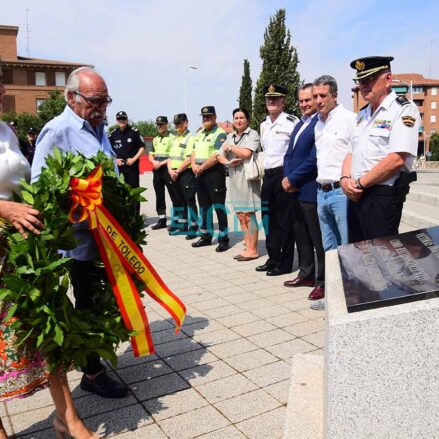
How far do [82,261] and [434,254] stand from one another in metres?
2.04

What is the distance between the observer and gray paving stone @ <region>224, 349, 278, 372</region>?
3477mm

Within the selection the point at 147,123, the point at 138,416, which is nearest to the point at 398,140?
the point at 138,416

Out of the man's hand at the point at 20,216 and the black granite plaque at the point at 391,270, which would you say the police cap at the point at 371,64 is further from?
the man's hand at the point at 20,216

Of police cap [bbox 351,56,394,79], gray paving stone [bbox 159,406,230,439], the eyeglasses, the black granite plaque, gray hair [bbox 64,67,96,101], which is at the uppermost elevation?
police cap [bbox 351,56,394,79]

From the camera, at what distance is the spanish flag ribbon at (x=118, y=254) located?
259 centimetres

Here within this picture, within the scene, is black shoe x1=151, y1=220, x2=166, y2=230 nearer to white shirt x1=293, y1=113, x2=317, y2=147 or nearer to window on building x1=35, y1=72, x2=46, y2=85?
white shirt x1=293, y1=113, x2=317, y2=147

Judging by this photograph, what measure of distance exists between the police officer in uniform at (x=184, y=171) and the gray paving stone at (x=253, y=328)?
15.1 feet

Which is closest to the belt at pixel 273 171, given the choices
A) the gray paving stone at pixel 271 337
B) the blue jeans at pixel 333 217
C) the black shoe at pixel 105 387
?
the blue jeans at pixel 333 217

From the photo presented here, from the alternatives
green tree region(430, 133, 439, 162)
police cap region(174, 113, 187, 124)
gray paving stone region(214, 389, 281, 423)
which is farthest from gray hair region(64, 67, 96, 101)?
green tree region(430, 133, 439, 162)

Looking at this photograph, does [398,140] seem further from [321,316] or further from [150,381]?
[150,381]

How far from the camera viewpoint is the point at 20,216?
7.65 ft

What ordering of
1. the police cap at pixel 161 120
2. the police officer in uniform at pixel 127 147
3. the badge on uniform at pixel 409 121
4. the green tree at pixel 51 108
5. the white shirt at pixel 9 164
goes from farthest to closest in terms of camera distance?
the green tree at pixel 51 108 < the police cap at pixel 161 120 < the police officer in uniform at pixel 127 147 < the badge on uniform at pixel 409 121 < the white shirt at pixel 9 164

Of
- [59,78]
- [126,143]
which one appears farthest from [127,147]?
[59,78]

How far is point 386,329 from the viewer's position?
6.18 ft
